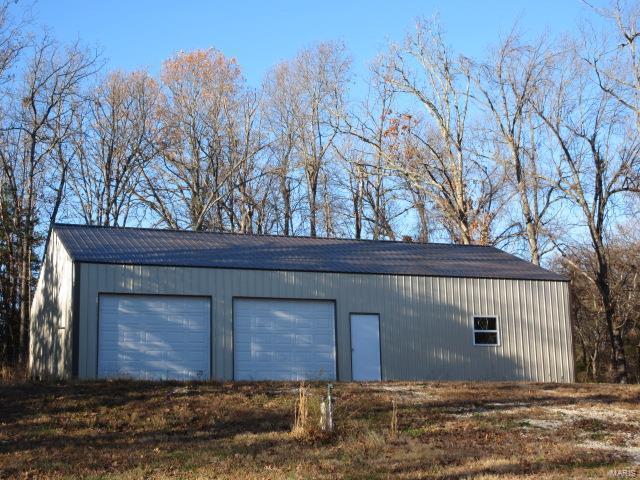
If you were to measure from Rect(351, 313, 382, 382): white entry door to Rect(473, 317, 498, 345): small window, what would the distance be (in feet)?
9.96

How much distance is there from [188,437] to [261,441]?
45.7 inches

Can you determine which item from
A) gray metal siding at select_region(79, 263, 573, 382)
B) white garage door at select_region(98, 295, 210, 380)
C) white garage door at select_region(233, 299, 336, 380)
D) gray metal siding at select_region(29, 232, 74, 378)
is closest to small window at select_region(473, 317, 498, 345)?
gray metal siding at select_region(79, 263, 573, 382)

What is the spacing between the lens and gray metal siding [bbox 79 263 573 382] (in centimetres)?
1988

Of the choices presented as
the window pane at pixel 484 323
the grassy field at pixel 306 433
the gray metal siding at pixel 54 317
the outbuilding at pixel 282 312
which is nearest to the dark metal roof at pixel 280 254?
the outbuilding at pixel 282 312

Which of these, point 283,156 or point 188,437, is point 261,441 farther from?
point 283,156

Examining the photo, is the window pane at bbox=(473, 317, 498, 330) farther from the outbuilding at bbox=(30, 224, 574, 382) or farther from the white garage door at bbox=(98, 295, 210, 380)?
the white garage door at bbox=(98, 295, 210, 380)

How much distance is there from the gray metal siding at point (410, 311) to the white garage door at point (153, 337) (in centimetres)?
22

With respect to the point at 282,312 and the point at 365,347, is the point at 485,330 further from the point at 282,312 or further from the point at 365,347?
the point at 282,312

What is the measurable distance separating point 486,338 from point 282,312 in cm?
600

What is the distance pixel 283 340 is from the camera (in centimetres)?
2102

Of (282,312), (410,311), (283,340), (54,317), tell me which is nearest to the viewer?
(283,340)

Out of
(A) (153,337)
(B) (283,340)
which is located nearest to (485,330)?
(B) (283,340)

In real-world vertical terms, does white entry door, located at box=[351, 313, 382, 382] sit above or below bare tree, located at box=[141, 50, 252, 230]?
below

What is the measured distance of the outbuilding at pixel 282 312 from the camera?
19562 millimetres
